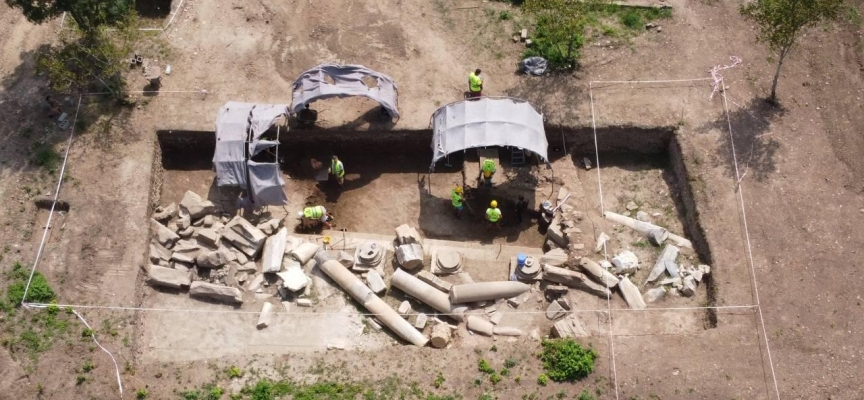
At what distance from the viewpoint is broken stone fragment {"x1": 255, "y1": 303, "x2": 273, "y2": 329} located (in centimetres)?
2047

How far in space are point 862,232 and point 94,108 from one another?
91.1 ft

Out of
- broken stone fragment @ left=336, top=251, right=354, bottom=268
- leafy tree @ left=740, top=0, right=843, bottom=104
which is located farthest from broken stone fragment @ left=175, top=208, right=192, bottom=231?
leafy tree @ left=740, top=0, right=843, bottom=104

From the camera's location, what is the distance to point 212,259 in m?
21.3

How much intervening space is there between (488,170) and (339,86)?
20.2 ft

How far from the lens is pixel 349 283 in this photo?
21031 millimetres

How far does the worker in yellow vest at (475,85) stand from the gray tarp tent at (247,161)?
762 cm

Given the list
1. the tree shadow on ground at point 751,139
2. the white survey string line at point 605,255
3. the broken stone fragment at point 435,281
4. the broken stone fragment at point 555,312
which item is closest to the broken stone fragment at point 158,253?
the broken stone fragment at point 435,281

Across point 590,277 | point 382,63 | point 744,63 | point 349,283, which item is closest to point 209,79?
point 382,63

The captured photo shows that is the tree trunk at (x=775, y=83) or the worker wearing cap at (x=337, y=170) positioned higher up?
the tree trunk at (x=775, y=83)

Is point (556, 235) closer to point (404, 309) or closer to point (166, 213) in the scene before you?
point (404, 309)

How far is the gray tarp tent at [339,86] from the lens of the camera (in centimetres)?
2298

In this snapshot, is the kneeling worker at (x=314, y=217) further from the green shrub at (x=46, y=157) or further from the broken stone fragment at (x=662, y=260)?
the broken stone fragment at (x=662, y=260)

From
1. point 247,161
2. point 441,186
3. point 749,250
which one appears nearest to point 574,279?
point 749,250

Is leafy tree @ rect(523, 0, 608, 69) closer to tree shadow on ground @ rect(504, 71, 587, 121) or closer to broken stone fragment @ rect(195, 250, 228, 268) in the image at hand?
tree shadow on ground @ rect(504, 71, 587, 121)
